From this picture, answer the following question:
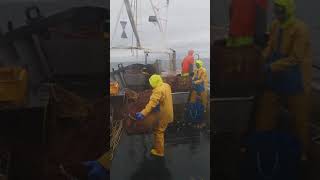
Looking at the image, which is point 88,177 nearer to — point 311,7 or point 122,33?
point 122,33

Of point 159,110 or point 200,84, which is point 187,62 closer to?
point 200,84

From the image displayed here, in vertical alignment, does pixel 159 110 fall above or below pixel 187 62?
below

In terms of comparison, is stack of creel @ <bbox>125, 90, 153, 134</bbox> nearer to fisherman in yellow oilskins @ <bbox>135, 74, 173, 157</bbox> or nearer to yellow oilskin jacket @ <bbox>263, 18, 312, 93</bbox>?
fisherman in yellow oilskins @ <bbox>135, 74, 173, 157</bbox>

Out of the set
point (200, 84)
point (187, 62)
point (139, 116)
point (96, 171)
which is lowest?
point (96, 171)

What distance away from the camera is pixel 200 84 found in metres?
1.73

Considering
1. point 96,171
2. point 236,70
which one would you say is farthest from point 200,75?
point 96,171

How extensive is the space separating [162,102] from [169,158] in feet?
0.85

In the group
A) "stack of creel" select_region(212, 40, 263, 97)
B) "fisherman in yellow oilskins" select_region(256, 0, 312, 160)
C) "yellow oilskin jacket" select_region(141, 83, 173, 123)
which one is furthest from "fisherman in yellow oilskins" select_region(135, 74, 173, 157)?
"fisherman in yellow oilskins" select_region(256, 0, 312, 160)

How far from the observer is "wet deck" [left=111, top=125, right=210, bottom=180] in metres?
1.72

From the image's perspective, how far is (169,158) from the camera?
1.74 meters

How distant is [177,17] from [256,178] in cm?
86

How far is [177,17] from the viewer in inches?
67.1

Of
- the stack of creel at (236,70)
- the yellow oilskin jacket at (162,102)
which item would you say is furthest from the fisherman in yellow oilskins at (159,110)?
the stack of creel at (236,70)

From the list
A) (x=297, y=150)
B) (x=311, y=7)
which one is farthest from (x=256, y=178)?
(x=311, y=7)
